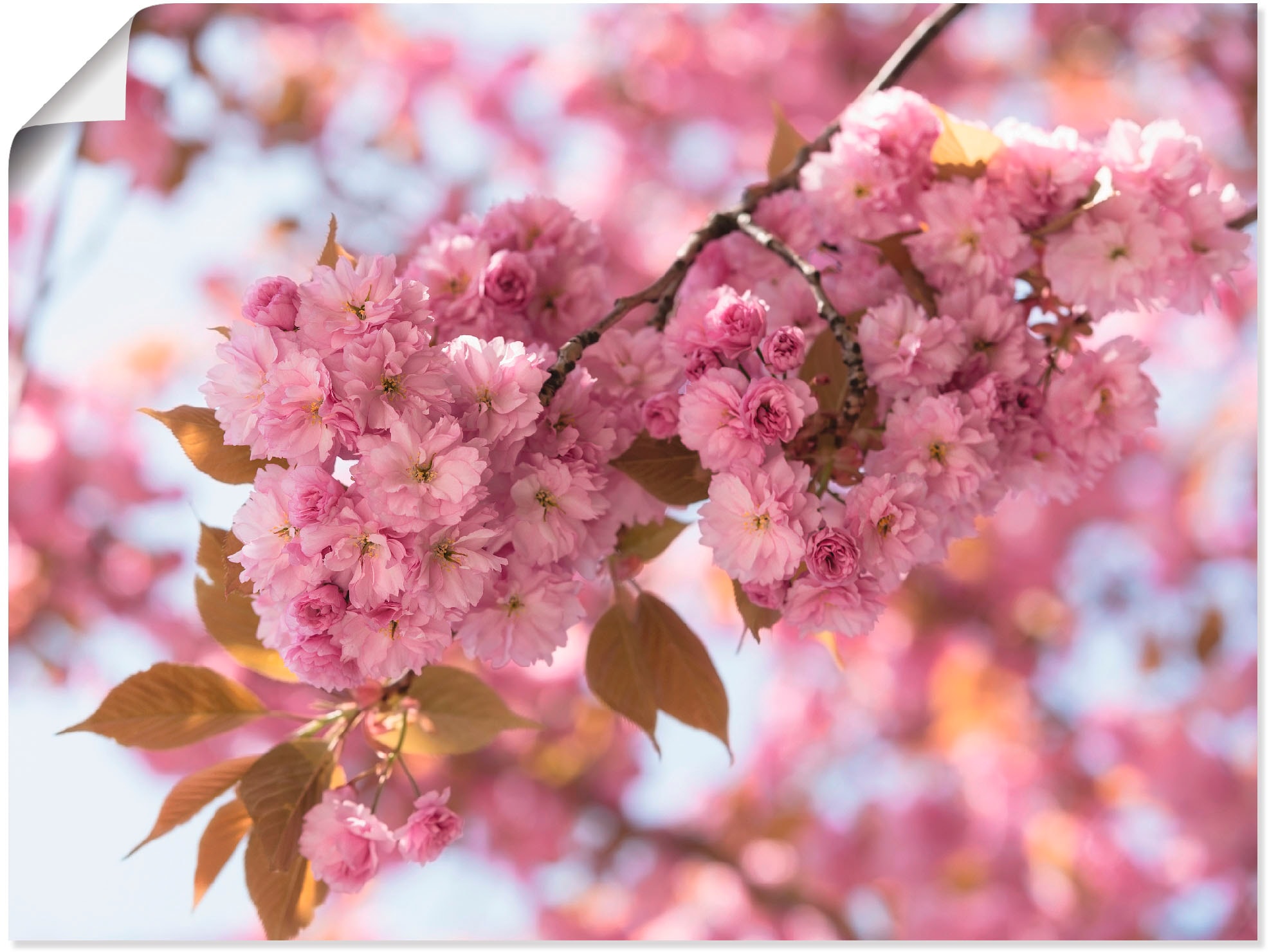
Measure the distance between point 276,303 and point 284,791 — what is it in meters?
0.25

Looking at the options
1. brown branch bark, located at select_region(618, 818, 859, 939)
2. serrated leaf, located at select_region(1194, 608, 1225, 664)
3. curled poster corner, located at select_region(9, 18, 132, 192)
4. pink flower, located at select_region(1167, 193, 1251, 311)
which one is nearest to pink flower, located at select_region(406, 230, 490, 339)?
pink flower, located at select_region(1167, 193, 1251, 311)

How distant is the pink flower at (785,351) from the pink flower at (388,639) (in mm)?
173

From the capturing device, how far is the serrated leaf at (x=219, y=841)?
1.76 feet

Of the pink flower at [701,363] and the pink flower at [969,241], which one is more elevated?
the pink flower at [969,241]

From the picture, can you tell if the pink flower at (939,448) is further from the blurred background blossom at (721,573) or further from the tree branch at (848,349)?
the blurred background blossom at (721,573)

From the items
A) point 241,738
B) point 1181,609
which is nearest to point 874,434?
point 1181,609

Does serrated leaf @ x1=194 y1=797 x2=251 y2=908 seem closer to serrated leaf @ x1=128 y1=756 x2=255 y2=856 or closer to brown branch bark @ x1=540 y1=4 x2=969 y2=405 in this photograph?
serrated leaf @ x1=128 y1=756 x2=255 y2=856

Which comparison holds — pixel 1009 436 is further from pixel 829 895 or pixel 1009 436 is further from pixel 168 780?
pixel 168 780

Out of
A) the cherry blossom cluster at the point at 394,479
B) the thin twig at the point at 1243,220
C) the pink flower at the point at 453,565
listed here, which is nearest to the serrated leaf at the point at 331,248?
the cherry blossom cluster at the point at 394,479

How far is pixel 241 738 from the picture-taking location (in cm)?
226

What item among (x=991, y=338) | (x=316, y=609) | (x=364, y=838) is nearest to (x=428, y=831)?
(x=364, y=838)

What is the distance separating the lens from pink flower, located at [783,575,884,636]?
43 centimetres

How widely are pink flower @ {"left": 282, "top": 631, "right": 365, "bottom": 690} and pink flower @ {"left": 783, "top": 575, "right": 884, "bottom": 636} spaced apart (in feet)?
0.60

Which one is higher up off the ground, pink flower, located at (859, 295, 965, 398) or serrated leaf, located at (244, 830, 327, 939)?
pink flower, located at (859, 295, 965, 398)
